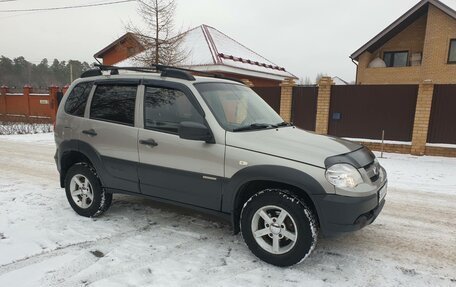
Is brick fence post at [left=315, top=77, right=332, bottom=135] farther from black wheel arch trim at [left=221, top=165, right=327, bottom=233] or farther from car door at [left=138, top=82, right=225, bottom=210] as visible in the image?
black wheel arch trim at [left=221, top=165, right=327, bottom=233]

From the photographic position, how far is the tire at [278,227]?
316 cm

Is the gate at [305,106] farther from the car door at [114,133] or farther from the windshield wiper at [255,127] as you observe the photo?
the car door at [114,133]

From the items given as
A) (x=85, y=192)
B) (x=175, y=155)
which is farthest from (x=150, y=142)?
(x=85, y=192)

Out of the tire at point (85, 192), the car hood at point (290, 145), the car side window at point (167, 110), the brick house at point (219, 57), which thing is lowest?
the tire at point (85, 192)

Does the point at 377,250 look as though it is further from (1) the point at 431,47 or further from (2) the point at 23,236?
(1) the point at 431,47

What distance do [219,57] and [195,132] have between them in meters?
15.5

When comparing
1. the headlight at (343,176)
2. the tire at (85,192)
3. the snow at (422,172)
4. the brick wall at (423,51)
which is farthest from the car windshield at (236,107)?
the brick wall at (423,51)

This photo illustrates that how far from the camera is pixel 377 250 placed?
3.75m

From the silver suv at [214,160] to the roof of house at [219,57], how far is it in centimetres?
1277

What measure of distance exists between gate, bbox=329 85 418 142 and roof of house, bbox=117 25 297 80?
777 centimetres

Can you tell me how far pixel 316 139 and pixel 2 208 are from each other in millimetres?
4555

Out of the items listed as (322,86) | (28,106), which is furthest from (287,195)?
(28,106)

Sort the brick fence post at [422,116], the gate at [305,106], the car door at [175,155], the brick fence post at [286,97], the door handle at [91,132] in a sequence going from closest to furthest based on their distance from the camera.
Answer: the car door at [175,155], the door handle at [91,132], the brick fence post at [422,116], the gate at [305,106], the brick fence post at [286,97]

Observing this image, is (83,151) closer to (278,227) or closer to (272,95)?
(278,227)
